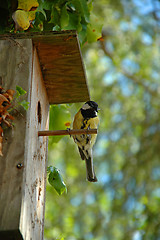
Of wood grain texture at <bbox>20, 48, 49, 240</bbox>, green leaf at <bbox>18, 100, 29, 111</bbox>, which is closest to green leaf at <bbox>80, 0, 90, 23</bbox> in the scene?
wood grain texture at <bbox>20, 48, 49, 240</bbox>

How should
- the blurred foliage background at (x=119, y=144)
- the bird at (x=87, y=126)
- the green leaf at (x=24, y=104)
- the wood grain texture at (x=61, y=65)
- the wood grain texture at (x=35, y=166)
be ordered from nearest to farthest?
the wood grain texture at (x=35, y=166) < the green leaf at (x=24, y=104) < the wood grain texture at (x=61, y=65) < the bird at (x=87, y=126) < the blurred foliage background at (x=119, y=144)

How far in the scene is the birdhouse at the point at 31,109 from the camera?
158 cm

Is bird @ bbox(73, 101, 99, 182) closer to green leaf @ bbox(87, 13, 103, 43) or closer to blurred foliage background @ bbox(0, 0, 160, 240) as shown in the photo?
green leaf @ bbox(87, 13, 103, 43)

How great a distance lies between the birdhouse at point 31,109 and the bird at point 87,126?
20.5 inches

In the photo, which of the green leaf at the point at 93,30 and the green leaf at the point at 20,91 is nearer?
the green leaf at the point at 20,91

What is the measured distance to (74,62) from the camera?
232 centimetres

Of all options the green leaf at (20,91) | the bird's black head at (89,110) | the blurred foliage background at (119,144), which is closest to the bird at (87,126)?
the bird's black head at (89,110)

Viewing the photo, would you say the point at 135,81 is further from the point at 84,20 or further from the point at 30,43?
the point at 30,43

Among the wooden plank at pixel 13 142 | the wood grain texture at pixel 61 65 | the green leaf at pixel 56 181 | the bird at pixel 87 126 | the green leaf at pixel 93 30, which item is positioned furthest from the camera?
the bird at pixel 87 126

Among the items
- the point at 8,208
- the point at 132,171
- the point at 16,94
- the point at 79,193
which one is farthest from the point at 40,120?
the point at 79,193

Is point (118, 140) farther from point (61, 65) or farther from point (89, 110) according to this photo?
point (61, 65)

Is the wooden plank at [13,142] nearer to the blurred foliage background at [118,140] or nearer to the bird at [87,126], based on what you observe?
the bird at [87,126]

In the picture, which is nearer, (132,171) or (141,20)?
(132,171)

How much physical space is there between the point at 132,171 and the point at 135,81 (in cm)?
153
